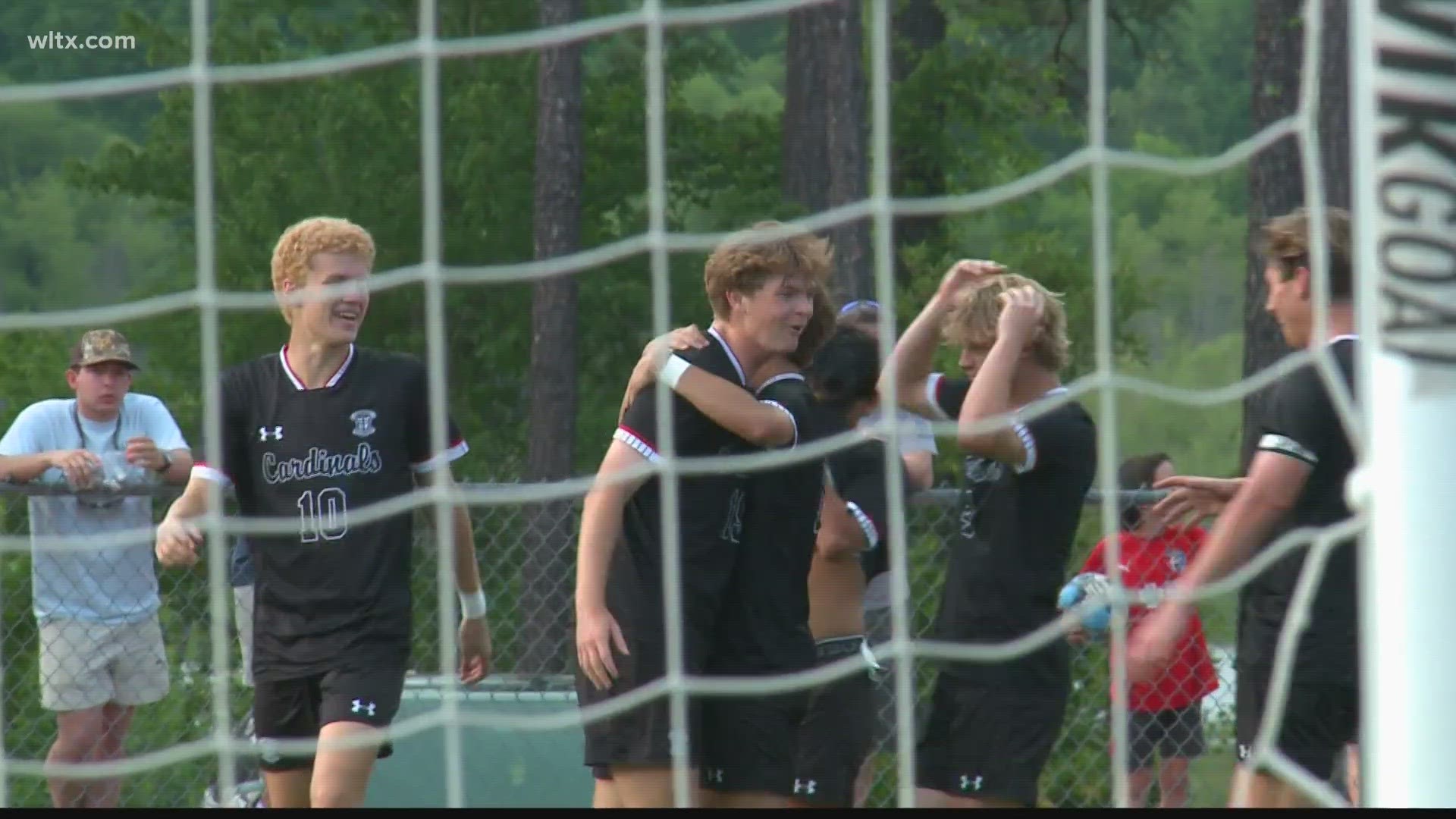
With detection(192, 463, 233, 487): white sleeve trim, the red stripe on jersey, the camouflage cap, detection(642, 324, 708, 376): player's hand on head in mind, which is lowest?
detection(192, 463, 233, 487): white sleeve trim

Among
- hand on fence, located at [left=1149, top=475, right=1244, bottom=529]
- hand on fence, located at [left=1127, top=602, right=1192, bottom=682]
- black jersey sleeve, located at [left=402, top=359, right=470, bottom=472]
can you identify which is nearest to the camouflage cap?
black jersey sleeve, located at [left=402, top=359, right=470, bottom=472]

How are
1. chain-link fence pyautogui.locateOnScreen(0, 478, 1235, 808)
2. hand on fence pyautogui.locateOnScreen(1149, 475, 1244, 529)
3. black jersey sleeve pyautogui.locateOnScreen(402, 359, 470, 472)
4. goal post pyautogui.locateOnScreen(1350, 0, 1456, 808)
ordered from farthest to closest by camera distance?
1. chain-link fence pyautogui.locateOnScreen(0, 478, 1235, 808)
2. black jersey sleeve pyautogui.locateOnScreen(402, 359, 470, 472)
3. hand on fence pyautogui.locateOnScreen(1149, 475, 1244, 529)
4. goal post pyautogui.locateOnScreen(1350, 0, 1456, 808)

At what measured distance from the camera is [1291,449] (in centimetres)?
328

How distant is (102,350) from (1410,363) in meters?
3.51

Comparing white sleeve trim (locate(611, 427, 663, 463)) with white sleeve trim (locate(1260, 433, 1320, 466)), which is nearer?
white sleeve trim (locate(1260, 433, 1320, 466))

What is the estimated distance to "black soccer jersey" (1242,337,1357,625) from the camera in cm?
329

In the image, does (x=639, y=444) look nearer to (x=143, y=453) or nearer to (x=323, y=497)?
(x=323, y=497)

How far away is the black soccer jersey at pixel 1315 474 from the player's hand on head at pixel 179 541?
185 centimetres

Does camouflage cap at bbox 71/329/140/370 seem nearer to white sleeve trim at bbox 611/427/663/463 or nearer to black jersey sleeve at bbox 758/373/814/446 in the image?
white sleeve trim at bbox 611/427/663/463

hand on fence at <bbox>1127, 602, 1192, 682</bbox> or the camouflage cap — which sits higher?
the camouflage cap

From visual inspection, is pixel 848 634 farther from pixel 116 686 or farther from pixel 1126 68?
pixel 1126 68

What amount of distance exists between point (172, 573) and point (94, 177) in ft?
22.5

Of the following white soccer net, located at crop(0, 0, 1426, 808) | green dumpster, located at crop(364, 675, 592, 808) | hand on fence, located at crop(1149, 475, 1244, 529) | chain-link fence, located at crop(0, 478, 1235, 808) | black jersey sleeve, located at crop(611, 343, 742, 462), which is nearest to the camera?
white soccer net, located at crop(0, 0, 1426, 808)

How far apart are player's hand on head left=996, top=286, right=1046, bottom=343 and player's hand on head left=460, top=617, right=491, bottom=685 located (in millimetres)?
1189
